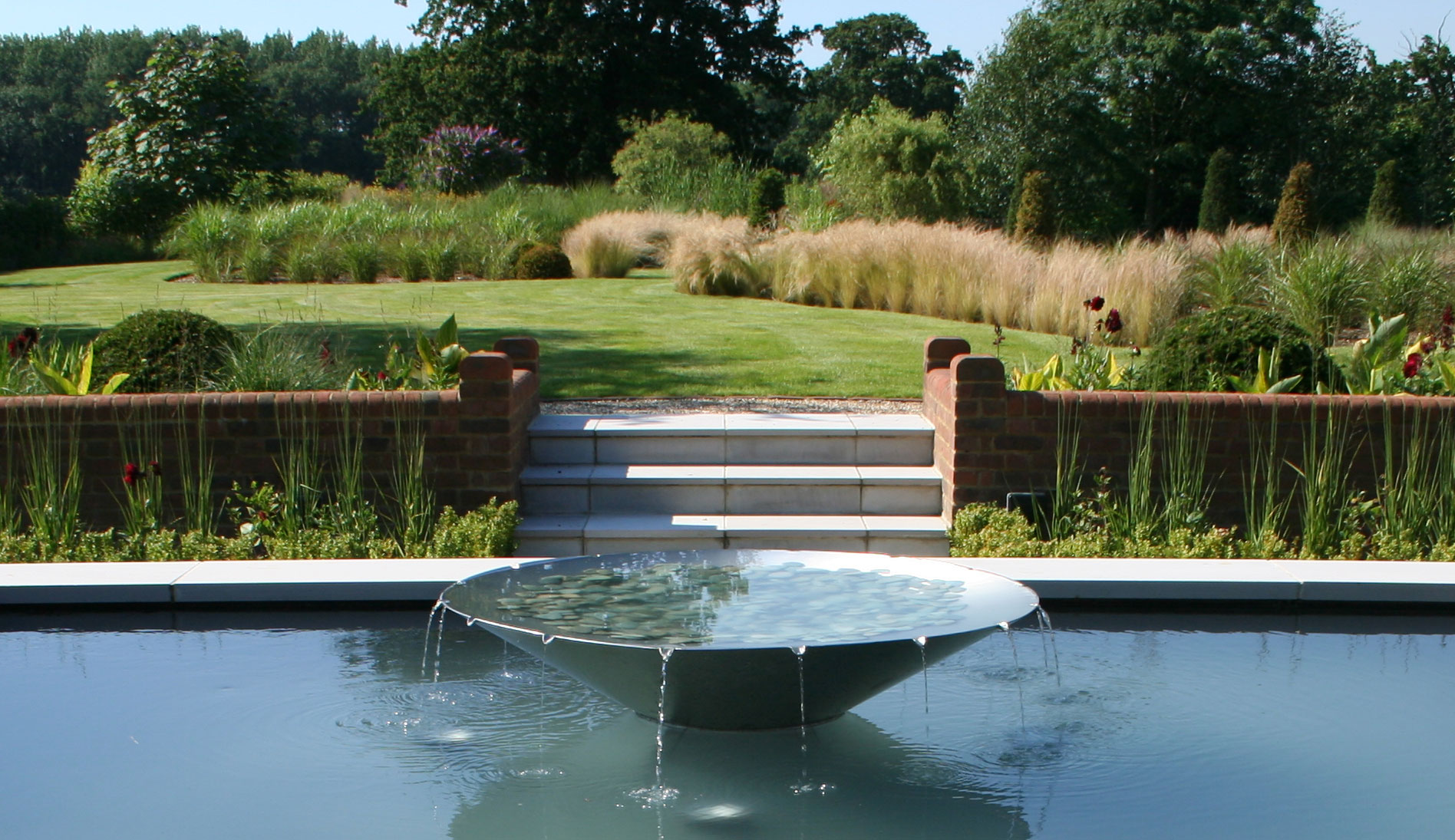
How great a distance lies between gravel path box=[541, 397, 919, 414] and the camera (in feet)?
25.6

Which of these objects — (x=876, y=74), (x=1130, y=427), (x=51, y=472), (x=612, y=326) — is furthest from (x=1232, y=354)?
(x=876, y=74)

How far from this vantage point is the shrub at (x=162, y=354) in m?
6.64

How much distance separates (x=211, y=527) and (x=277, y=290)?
29.2 ft

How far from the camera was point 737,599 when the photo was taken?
3.88 metres

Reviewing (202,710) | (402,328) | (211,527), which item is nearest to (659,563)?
(202,710)

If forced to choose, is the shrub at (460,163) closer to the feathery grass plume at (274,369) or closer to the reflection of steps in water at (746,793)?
the feathery grass plume at (274,369)

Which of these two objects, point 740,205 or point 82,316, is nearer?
point 82,316

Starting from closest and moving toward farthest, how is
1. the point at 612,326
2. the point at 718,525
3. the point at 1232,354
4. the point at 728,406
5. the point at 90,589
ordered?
1. the point at 90,589
2. the point at 718,525
3. the point at 1232,354
4. the point at 728,406
5. the point at 612,326

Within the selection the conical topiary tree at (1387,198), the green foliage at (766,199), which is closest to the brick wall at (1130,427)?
the green foliage at (766,199)

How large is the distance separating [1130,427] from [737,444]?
2060 millimetres

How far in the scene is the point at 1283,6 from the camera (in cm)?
3159

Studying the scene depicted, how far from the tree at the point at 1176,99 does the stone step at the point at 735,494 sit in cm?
2462

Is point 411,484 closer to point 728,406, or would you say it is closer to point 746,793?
point 728,406

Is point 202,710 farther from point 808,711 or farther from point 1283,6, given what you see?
point 1283,6
